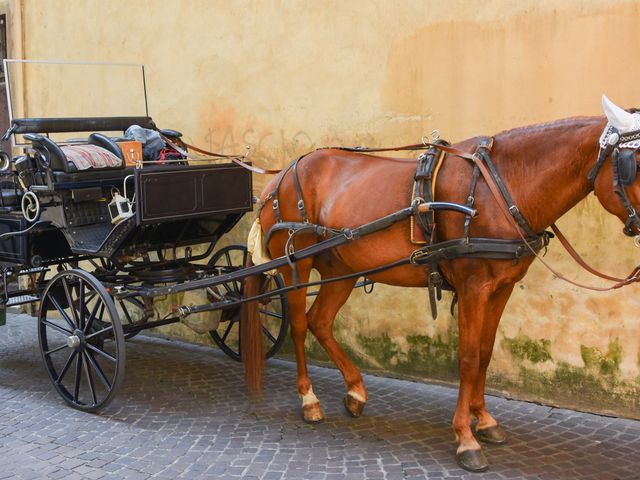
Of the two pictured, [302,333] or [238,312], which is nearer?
[302,333]

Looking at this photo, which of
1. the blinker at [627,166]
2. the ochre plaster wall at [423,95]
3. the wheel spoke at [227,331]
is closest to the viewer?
the blinker at [627,166]

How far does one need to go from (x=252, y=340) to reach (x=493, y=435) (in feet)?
5.14

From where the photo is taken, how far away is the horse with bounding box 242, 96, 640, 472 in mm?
3328

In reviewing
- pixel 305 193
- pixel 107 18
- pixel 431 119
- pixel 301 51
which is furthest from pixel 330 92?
pixel 107 18

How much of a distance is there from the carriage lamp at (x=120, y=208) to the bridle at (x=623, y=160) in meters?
2.78

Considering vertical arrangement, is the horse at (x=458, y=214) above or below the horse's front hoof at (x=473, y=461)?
above

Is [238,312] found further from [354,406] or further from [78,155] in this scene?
[78,155]

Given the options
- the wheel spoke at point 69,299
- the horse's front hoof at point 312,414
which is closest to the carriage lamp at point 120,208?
the wheel spoke at point 69,299

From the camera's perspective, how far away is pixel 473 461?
3.77 meters

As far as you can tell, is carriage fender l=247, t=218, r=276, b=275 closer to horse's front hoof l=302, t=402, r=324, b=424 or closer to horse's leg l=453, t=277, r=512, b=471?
horse's front hoof l=302, t=402, r=324, b=424

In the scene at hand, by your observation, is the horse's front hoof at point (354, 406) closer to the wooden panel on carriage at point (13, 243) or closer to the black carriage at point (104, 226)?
the black carriage at point (104, 226)

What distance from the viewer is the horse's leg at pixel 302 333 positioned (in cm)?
455

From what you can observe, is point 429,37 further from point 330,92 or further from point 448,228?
point 448,228

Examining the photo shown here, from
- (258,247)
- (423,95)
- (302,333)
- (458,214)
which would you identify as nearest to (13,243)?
(258,247)
